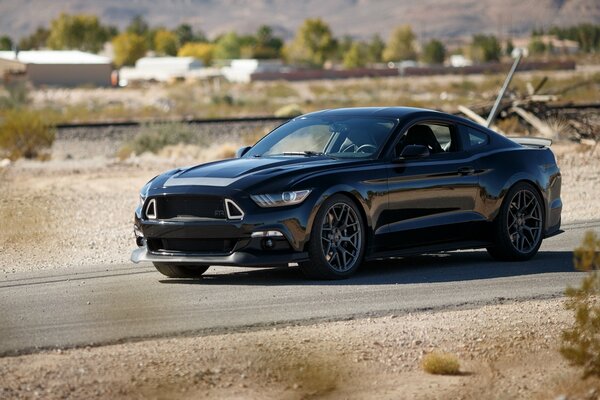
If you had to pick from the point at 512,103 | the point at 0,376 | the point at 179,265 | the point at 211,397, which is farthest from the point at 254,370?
the point at 512,103

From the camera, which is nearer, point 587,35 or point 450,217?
point 450,217

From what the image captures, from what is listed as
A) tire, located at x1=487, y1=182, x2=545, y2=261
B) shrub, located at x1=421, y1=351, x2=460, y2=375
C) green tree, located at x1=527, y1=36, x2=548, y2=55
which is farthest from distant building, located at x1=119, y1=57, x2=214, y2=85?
shrub, located at x1=421, y1=351, x2=460, y2=375

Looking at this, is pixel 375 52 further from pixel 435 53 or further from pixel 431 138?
pixel 431 138

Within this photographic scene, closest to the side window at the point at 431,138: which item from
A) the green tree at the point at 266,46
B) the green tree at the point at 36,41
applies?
the green tree at the point at 266,46

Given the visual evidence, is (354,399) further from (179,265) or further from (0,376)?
(179,265)

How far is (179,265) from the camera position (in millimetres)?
11633

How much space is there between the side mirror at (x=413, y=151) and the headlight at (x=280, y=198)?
1.30m

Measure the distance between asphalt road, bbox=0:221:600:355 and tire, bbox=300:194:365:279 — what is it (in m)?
0.12

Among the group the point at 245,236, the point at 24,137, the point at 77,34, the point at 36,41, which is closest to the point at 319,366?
the point at 245,236

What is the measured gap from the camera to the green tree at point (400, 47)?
595ft

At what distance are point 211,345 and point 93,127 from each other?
33.9 metres

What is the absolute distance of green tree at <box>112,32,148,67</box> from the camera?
541 feet

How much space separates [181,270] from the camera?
1193 cm

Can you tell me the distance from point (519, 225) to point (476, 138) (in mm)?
971
